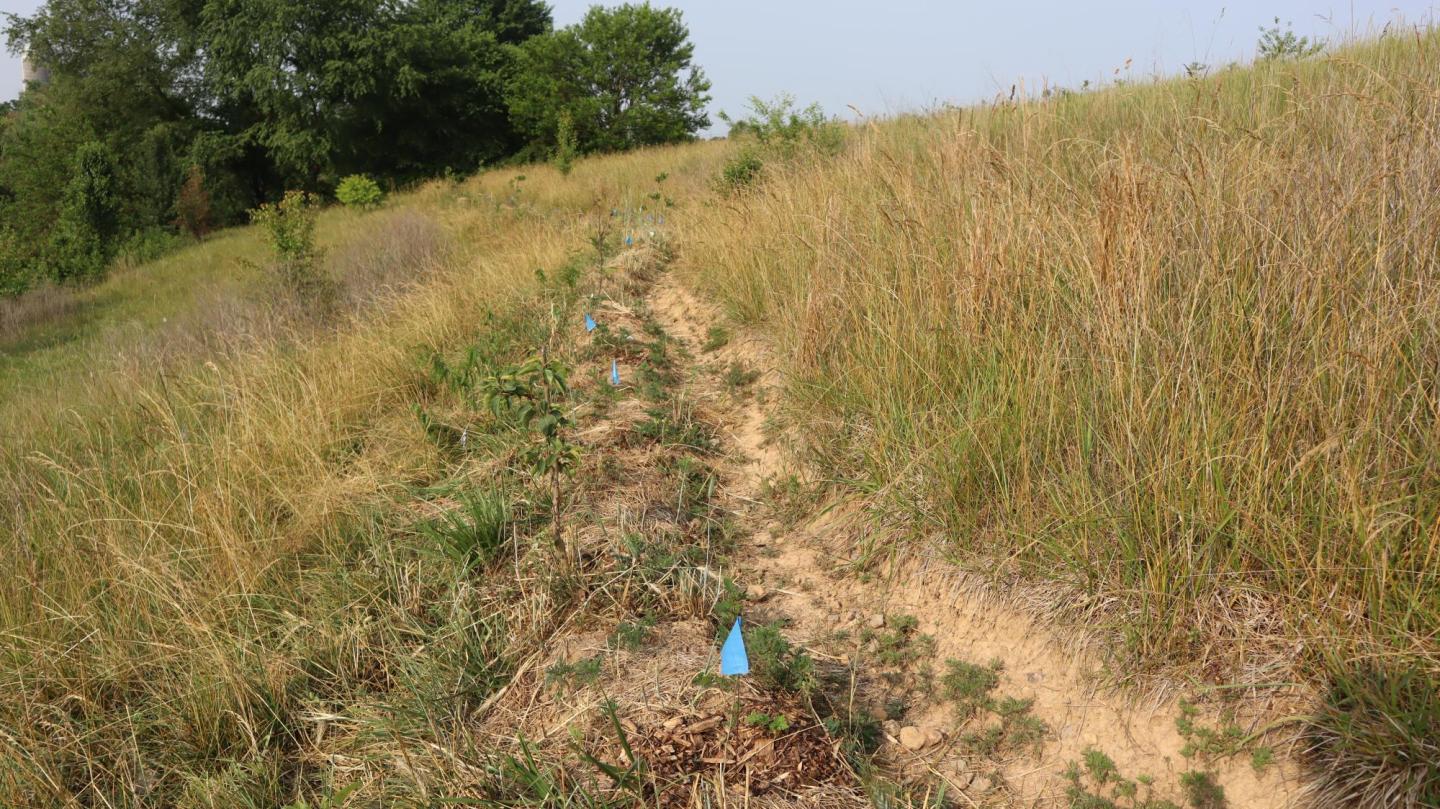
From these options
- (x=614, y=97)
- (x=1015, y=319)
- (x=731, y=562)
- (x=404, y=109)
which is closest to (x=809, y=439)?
(x=731, y=562)

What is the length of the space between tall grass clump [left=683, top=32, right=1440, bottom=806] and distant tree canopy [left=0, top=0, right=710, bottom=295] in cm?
2263

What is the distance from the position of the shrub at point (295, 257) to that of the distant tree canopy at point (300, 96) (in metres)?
15.7

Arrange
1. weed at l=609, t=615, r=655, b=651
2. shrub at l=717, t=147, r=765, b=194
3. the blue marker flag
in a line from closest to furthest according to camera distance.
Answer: the blue marker flag
weed at l=609, t=615, r=655, b=651
shrub at l=717, t=147, r=765, b=194

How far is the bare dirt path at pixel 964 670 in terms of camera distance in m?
2.05

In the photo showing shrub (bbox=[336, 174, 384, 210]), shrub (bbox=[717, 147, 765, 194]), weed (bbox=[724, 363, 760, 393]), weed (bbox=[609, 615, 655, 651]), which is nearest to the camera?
weed (bbox=[609, 615, 655, 651])

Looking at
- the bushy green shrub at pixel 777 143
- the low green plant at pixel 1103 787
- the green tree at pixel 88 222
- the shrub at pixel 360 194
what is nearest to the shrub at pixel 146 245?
the green tree at pixel 88 222

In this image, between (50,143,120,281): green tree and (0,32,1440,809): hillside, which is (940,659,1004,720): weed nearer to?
(0,32,1440,809): hillside

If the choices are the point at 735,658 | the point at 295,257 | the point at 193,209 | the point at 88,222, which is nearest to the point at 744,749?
the point at 735,658

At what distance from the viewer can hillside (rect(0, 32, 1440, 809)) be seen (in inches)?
80.0

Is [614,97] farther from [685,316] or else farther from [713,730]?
[713,730]

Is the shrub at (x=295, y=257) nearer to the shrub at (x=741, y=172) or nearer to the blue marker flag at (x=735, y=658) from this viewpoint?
Answer: the shrub at (x=741, y=172)

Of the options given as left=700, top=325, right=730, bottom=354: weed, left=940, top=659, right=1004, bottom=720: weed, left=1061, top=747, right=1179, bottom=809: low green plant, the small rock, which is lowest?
the small rock

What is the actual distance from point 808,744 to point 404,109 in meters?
30.6

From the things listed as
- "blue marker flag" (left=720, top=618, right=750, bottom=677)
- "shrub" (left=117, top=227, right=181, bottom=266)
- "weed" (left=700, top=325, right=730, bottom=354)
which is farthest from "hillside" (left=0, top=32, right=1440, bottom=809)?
"shrub" (left=117, top=227, right=181, bottom=266)
